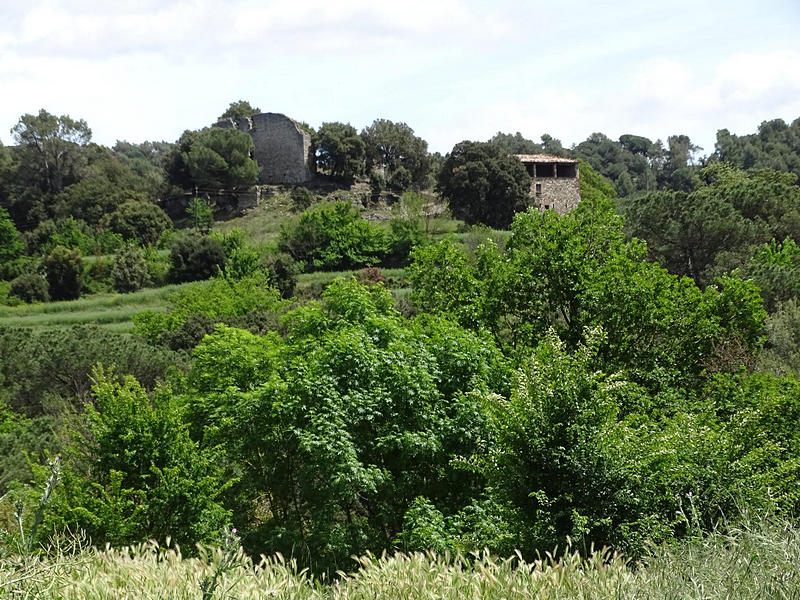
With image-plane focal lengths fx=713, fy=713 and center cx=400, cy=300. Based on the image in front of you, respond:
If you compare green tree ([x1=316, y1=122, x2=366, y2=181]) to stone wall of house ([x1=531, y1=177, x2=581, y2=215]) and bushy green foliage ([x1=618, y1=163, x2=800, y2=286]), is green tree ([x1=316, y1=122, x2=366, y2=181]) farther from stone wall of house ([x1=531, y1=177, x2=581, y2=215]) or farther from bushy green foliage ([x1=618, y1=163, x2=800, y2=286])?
bushy green foliage ([x1=618, y1=163, x2=800, y2=286])

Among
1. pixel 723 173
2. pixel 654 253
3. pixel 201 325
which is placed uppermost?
pixel 723 173

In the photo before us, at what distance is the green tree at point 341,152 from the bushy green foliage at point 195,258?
1985 centimetres

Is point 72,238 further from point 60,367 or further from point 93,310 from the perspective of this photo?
point 60,367

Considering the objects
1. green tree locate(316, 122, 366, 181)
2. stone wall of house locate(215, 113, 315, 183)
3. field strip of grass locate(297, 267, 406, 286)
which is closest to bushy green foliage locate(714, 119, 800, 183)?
green tree locate(316, 122, 366, 181)

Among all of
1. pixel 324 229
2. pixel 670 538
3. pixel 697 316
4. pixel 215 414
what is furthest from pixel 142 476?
pixel 324 229

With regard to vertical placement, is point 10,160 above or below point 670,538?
above

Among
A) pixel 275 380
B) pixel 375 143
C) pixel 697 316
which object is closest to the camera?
pixel 275 380

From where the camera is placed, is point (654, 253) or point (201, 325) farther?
point (654, 253)

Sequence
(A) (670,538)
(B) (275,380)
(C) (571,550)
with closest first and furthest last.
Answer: (A) (670,538), (C) (571,550), (B) (275,380)

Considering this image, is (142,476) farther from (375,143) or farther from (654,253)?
(375,143)

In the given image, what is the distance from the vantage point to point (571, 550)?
23.6ft

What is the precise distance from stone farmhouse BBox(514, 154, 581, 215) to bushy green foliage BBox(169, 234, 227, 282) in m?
26.3

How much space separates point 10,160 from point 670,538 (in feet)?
240

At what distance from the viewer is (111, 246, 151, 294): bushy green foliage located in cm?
4438
